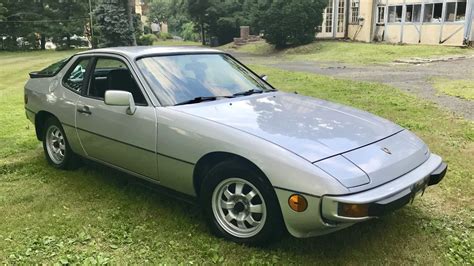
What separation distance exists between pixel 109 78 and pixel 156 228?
168 centimetres

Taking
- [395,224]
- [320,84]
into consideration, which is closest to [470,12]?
[320,84]

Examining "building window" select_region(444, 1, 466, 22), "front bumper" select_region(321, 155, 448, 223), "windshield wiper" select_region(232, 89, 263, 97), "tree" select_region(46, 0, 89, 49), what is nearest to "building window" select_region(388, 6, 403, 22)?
"building window" select_region(444, 1, 466, 22)

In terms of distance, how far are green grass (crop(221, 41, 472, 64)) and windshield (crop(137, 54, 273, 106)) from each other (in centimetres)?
1444

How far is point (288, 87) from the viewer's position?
37.4ft

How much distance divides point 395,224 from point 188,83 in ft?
7.16

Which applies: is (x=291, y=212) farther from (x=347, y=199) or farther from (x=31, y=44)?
(x=31, y=44)

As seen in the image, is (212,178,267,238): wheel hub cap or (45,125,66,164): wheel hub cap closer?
(212,178,267,238): wheel hub cap

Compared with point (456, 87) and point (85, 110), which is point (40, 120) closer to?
point (85, 110)

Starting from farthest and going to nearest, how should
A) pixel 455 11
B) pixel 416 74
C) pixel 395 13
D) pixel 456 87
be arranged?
pixel 395 13 < pixel 455 11 < pixel 416 74 < pixel 456 87

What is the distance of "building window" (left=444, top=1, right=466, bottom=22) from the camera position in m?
20.5

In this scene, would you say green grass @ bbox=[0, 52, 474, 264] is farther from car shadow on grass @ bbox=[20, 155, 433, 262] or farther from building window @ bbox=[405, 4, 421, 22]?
building window @ bbox=[405, 4, 421, 22]

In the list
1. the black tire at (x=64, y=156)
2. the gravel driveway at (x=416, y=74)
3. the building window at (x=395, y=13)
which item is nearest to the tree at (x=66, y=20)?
the gravel driveway at (x=416, y=74)

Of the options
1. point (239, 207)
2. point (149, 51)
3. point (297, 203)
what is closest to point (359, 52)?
point (149, 51)

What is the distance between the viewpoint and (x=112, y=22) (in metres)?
16.4
